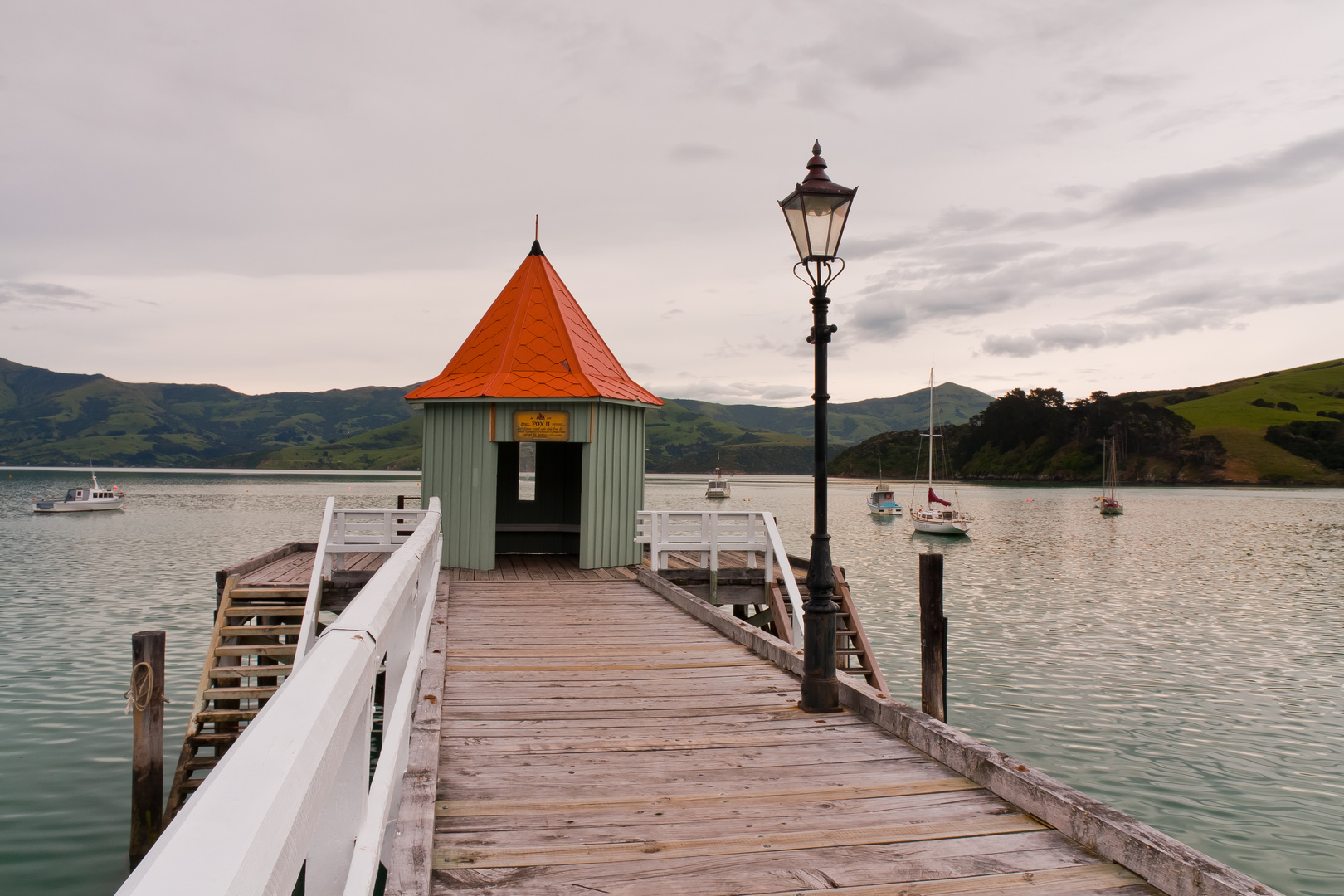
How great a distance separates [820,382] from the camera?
6742 millimetres

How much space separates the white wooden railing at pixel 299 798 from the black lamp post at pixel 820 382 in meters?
3.93

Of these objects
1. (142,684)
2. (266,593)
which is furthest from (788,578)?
(142,684)

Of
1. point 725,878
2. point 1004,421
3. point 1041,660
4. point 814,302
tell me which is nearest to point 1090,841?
point 725,878

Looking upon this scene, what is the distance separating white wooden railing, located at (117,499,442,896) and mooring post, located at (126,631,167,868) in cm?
770

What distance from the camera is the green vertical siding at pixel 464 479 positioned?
14523 mm

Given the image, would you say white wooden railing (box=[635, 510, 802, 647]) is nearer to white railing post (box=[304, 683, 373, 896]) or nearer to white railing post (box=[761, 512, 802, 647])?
white railing post (box=[761, 512, 802, 647])

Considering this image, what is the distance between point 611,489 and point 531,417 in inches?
78.4

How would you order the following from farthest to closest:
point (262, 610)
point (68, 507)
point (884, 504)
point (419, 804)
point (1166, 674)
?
point (884, 504) < point (68, 507) < point (1166, 674) < point (262, 610) < point (419, 804)

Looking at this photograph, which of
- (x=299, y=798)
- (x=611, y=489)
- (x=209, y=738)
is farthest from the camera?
(x=611, y=489)

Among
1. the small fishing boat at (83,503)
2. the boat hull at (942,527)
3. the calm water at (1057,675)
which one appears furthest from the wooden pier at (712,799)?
Answer: the small fishing boat at (83,503)

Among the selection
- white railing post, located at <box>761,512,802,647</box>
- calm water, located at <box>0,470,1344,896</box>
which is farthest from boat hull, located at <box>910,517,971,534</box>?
white railing post, located at <box>761,512,802,647</box>

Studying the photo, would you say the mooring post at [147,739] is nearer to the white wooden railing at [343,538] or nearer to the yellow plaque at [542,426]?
the white wooden railing at [343,538]

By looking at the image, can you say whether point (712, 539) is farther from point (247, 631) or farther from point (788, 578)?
point (247, 631)

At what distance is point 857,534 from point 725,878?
50278 millimetres
